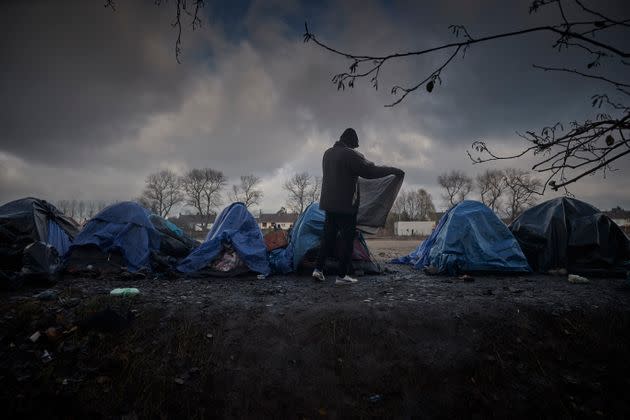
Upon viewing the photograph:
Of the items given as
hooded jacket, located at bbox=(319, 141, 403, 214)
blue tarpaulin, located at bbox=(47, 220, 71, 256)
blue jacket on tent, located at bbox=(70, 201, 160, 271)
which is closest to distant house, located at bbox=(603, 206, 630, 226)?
hooded jacket, located at bbox=(319, 141, 403, 214)

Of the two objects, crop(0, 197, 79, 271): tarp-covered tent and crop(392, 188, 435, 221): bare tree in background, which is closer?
crop(0, 197, 79, 271): tarp-covered tent

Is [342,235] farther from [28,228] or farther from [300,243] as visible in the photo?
[28,228]

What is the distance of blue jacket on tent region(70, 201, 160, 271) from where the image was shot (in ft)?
15.5

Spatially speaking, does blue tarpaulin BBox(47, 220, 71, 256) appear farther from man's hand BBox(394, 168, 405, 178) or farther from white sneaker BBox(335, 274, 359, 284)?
man's hand BBox(394, 168, 405, 178)

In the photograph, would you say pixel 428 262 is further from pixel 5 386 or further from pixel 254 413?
pixel 5 386

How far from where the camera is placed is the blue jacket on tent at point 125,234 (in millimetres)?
4738

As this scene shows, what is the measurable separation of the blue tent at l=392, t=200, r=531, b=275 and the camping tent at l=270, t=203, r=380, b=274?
1.31m

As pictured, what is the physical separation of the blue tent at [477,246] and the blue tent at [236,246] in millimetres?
3286

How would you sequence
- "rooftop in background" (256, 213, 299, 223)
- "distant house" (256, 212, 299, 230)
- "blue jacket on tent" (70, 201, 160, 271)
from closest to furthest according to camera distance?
"blue jacket on tent" (70, 201, 160, 271) < "distant house" (256, 212, 299, 230) < "rooftop in background" (256, 213, 299, 223)

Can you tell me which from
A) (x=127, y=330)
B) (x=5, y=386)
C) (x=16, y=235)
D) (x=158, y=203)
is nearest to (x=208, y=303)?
(x=127, y=330)

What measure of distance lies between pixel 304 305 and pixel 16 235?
489 centimetres

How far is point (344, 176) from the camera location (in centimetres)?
414

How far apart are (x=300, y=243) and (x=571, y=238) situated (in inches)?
191

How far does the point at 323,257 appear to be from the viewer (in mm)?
4238
